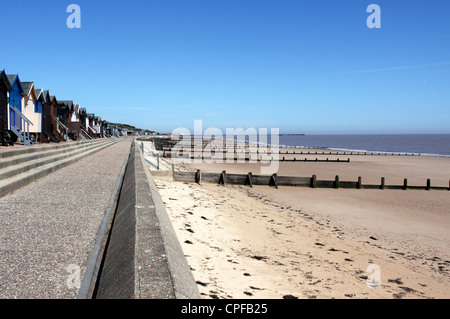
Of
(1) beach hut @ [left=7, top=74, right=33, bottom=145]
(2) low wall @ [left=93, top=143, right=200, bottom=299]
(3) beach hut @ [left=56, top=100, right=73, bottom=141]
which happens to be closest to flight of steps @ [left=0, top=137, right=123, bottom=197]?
(2) low wall @ [left=93, top=143, right=200, bottom=299]

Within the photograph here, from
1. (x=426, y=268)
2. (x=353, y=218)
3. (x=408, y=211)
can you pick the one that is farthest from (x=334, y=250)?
(x=408, y=211)

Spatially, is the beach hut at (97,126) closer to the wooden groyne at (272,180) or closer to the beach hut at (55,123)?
the beach hut at (55,123)

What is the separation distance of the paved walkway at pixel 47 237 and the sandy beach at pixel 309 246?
2012mm

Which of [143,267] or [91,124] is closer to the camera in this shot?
[143,267]

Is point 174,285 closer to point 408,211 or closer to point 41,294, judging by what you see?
point 41,294

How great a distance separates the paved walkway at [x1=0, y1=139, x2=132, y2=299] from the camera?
3.58 meters

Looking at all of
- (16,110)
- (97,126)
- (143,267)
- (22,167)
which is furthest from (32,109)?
(97,126)

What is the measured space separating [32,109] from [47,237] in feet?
91.6

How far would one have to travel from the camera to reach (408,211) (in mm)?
16078

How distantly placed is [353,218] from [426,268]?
5569mm

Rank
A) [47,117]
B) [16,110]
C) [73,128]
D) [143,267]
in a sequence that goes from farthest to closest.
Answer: [73,128] → [47,117] → [16,110] → [143,267]

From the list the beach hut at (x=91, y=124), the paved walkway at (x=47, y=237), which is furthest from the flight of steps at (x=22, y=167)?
the beach hut at (x=91, y=124)

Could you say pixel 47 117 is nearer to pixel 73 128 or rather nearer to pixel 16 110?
pixel 73 128

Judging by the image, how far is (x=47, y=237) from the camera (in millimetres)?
5047
